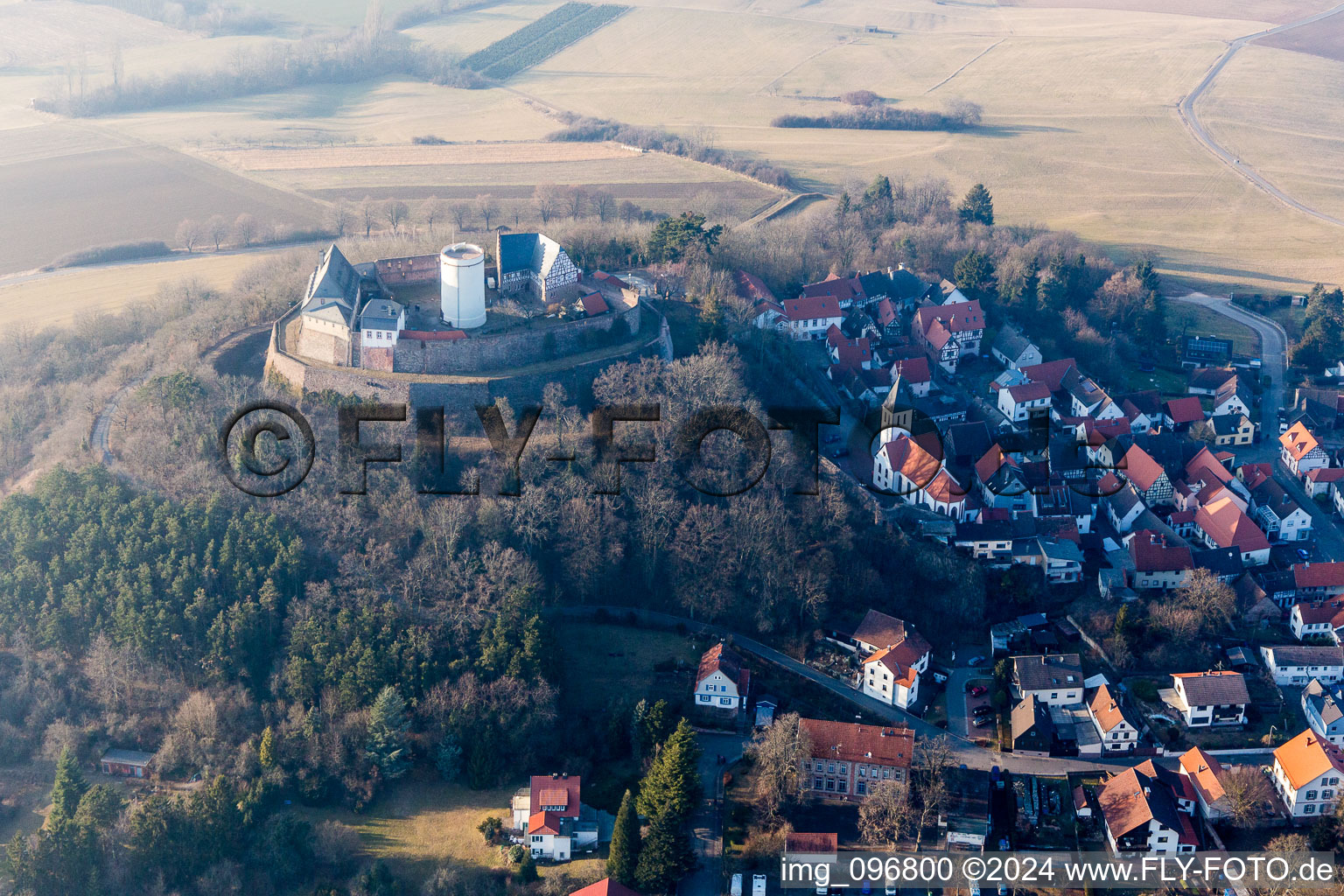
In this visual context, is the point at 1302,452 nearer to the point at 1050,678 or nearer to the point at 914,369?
the point at 914,369

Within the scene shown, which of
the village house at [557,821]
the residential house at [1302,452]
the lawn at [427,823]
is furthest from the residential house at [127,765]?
the residential house at [1302,452]

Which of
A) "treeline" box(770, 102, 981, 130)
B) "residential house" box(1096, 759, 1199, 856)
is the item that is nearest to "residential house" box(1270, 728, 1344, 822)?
"residential house" box(1096, 759, 1199, 856)

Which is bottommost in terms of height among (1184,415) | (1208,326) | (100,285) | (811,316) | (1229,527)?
(1229,527)

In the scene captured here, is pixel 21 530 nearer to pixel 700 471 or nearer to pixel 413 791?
pixel 413 791

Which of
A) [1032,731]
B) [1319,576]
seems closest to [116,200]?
[1032,731]

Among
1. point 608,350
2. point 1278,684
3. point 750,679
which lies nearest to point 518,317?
point 608,350

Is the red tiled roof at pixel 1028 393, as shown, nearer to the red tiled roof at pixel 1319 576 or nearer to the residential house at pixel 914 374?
the residential house at pixel 914 374

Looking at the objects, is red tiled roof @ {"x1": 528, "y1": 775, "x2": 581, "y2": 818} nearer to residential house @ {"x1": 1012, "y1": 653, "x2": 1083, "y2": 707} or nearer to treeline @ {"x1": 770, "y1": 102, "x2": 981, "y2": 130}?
residential house @ {"x1": 1012, "y1": 653, "x2": 1083, "y2": 707}
